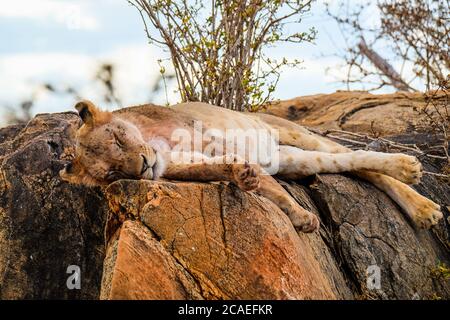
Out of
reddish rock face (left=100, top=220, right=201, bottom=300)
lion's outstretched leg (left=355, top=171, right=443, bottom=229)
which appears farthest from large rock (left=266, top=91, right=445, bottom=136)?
reddish rock face (left=100, top=220, right=201, bottom=300)

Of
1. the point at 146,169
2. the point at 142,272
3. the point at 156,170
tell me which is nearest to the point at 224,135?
the point at 156,170

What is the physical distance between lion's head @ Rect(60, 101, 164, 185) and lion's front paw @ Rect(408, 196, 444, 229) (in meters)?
2.03

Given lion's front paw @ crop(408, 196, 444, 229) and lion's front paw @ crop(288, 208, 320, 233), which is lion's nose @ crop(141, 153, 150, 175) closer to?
lion's front paw @ crop(288, 208, 320, 233)

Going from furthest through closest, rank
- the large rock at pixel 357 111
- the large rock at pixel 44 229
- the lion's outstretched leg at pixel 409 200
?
the large rock at pixel 357 111
the lion's outstretched leg at pixel 409 200
the large rock at pixel 44 229

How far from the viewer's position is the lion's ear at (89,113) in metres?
4.39

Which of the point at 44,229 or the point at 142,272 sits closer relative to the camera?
the point at 142,272

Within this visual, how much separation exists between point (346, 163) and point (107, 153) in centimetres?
200

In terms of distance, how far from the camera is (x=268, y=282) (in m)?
3.57

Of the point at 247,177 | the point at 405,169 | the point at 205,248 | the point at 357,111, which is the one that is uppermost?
the point at 357,111

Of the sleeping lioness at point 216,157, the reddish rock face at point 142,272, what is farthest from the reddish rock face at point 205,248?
the sleeping lioness at point 216,157

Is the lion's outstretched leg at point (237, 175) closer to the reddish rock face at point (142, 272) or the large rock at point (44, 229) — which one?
the reddish rock face at point (142, 272)

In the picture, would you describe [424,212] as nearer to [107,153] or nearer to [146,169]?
[146,169]

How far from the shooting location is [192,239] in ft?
12.2
